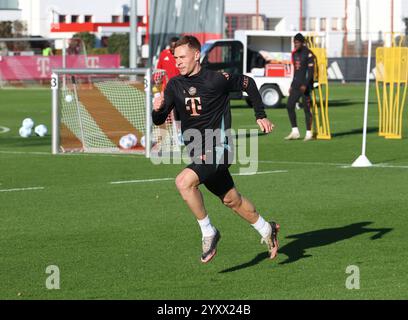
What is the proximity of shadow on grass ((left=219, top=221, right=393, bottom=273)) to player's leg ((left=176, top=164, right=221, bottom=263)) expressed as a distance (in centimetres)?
27

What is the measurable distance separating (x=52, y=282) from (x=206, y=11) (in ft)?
117

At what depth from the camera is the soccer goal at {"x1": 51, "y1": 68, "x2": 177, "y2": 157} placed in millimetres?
19719

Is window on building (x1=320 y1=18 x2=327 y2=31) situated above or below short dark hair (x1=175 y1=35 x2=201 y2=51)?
above

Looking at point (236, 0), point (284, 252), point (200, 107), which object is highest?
point (236, 0)

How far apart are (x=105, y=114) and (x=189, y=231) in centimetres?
1128

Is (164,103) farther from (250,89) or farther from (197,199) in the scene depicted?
(197,199)

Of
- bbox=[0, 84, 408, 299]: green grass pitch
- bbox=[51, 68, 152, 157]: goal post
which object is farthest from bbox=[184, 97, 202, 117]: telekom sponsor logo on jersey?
bbox=[51, 68, 152, 157]: goal post

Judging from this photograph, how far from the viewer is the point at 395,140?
2219 centimetres

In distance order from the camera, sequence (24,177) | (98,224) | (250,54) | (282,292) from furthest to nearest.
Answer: (250,54), (24,177), (98,224), (282,292)

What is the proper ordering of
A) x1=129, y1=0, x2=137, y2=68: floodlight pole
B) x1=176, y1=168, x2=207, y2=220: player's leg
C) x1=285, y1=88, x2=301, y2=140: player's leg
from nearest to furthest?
x1=176, y1=168, x2=207, y2=220: player's leg < x1=285, y1=88, x2=301, y2=140: player's leg < x1=129, y1=0, x2=137, y2=68: floodlight pole

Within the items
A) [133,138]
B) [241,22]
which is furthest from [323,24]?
[133,138]

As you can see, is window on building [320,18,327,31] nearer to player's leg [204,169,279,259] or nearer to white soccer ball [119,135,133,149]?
white soccer ball [119,135,133,149]

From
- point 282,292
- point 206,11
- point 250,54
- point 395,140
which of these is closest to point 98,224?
point 282,292
